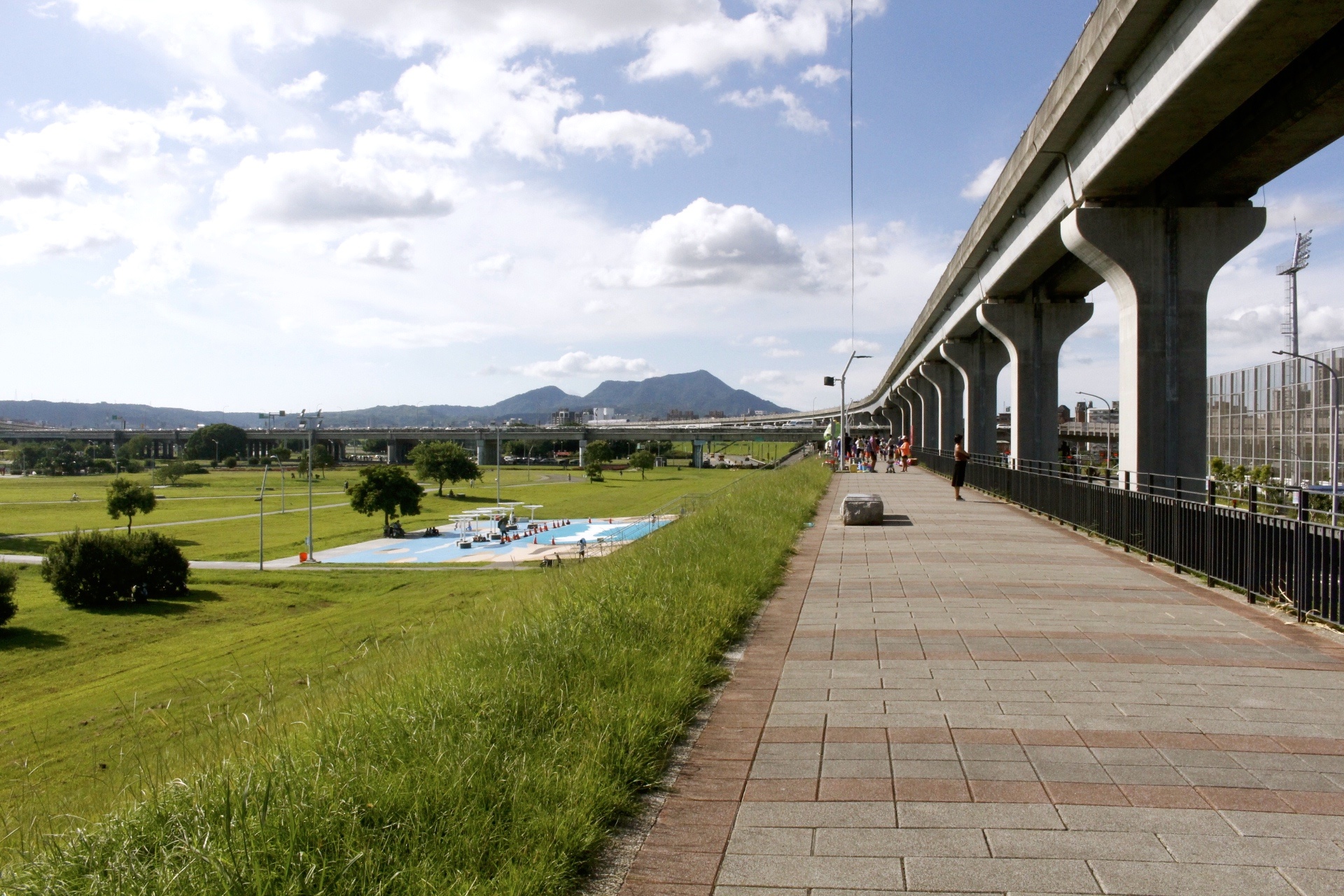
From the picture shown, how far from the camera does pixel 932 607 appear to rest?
342 inches

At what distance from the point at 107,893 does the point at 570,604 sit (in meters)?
4.26

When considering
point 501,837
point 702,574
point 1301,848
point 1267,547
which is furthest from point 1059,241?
point 501,837

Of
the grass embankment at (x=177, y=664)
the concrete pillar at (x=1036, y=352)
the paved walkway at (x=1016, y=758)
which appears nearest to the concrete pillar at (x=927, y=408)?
the concrete pillar at (x=1036, y=352)

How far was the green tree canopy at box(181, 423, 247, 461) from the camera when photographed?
154 m

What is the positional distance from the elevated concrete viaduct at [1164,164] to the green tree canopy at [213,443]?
6232 inches

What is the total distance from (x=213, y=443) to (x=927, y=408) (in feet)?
455

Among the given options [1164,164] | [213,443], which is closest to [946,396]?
[1164,164]

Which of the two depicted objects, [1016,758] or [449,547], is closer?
[1016,758]

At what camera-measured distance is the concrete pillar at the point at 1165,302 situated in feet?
47.8

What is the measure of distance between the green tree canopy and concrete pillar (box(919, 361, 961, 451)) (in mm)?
138574

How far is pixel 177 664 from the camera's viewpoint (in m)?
24.5

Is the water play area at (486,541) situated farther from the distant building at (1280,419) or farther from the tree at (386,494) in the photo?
the distant building at (1280,419)

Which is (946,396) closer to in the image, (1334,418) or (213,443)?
(1334,418)

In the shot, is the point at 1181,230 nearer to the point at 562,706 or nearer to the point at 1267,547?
the point at 1267,547
